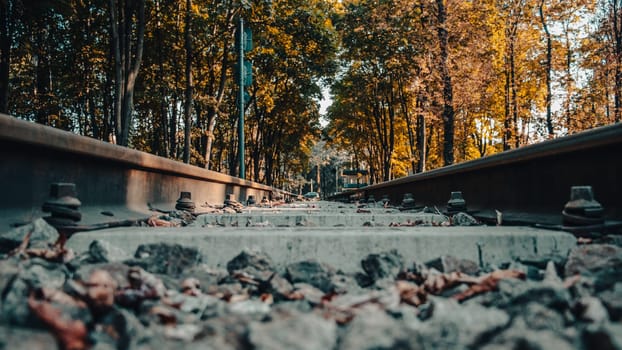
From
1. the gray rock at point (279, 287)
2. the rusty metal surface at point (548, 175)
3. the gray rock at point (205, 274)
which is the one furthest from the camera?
the rusty metal surface at point (548, 175)

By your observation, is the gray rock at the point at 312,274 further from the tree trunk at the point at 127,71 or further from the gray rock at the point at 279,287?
the tree trunk at the point at 127,71

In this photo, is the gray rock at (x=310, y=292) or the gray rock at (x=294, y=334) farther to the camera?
the gray rock at (x=310, y=292)

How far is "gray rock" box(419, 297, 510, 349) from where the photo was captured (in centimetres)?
115

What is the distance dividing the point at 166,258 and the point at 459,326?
136 centimetres

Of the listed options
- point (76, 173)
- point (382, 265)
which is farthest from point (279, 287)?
point (76, 173)

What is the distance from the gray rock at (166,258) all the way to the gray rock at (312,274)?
18.5 inches

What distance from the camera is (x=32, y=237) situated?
→ 2160mm

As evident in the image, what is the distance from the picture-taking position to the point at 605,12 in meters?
17.9

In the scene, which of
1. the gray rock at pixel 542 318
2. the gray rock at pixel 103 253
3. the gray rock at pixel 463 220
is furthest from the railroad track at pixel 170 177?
the gray rock at pixel 542 318

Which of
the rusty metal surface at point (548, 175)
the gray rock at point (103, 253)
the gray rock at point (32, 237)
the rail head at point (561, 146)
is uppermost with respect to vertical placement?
the rail head at point (561, 146)

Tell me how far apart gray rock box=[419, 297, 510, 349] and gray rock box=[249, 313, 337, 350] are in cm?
26

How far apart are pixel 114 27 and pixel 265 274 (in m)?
9.68

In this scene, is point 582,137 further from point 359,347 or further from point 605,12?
point 605,12

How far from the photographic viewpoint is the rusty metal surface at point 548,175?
2775 mm
